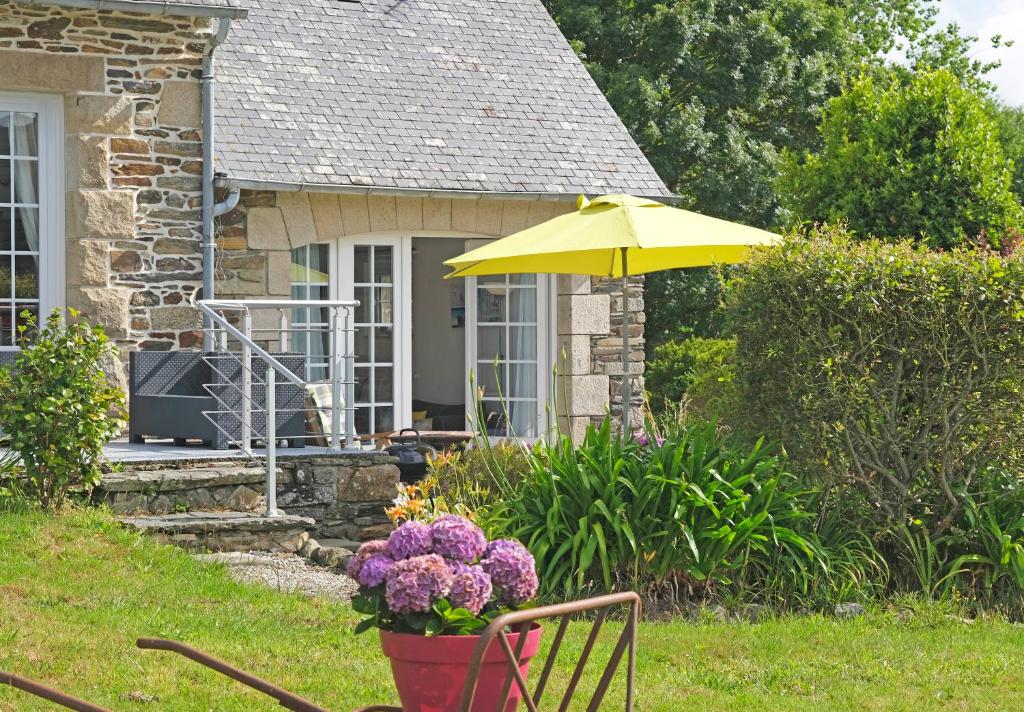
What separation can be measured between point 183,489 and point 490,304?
5055mm

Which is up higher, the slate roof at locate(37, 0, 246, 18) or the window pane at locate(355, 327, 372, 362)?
the slate roof at locate(37, 0, 246, 18)

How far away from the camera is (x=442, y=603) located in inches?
153

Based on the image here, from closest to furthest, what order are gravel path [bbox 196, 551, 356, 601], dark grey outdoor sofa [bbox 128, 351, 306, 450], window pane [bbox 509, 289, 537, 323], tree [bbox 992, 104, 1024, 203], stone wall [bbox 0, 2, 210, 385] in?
gravel path [bbox 196, 551, 356, 601] < dark grey outdoor sofa [bbox 128, 351, 306, 450] < stone wall [bbox 0, 2, 210, 385] < window pane [bbox 509, 289, 537, 323] < tree [bbox 992, 104, 1024, 203]

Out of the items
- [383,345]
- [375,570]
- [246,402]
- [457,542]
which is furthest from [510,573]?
[383,345]

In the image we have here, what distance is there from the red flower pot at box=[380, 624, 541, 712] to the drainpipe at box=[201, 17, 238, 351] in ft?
23.1

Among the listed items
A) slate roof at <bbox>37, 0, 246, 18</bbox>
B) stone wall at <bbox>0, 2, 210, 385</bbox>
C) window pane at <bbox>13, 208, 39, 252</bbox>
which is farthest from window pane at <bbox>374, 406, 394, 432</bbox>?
slate roof at <bbox>37, 0, 246, 18</bbox>

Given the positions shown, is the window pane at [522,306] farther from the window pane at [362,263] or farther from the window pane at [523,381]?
the window pane at [362,263]

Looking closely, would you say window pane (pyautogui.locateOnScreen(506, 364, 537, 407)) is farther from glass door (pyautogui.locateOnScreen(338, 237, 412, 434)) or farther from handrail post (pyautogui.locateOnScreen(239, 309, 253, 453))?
handrail post (pyautogui.locateOnScreen(239, 309, 253, 453))

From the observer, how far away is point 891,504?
773 centimetres

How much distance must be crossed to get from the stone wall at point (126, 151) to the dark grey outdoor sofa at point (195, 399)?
787 millimetres

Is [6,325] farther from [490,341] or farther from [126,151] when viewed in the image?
[490,341]

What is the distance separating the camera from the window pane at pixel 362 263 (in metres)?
12.2

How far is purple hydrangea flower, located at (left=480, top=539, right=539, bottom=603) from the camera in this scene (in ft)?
13.2

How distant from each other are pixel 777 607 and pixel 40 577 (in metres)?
3.69
